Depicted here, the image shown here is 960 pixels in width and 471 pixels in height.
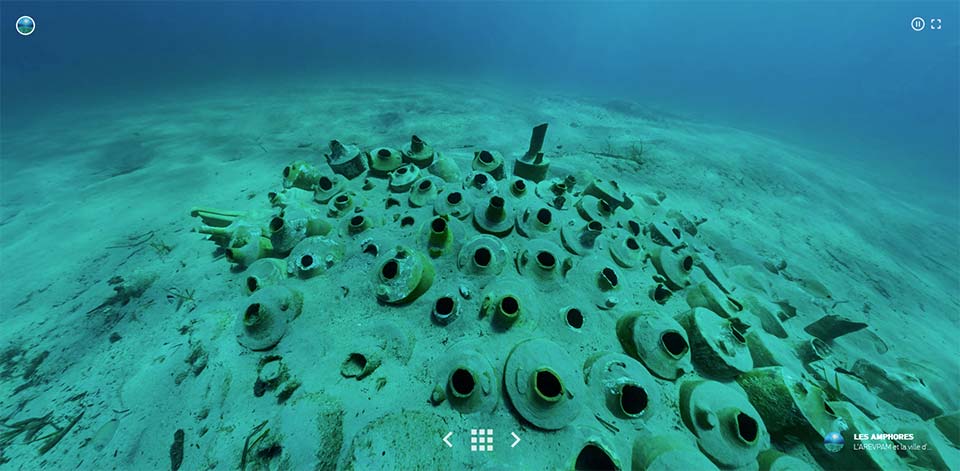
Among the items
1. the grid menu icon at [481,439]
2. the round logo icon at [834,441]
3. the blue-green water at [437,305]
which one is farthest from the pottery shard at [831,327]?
the grid menu icon at [481,439]

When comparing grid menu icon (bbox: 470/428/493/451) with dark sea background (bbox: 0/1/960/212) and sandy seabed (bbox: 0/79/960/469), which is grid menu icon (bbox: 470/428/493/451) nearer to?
sandy seabed (bbox: 0/79/960/469)

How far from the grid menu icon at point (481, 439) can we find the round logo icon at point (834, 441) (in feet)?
11.4

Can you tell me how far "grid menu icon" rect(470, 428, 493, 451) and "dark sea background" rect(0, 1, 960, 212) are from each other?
25.9 m

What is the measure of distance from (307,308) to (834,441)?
20.3ft

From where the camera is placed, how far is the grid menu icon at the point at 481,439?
286cm

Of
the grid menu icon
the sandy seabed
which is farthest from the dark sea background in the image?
the grid menu icon

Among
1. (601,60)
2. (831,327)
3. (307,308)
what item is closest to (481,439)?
(307,308)

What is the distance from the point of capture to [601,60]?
379 ft

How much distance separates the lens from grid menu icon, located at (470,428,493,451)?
2.86 m

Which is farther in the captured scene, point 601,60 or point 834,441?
point 601,60

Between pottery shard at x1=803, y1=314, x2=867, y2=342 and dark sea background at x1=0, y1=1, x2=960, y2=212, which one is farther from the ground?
dark sea background at x1=0, y1=1, x2=960, y2=212

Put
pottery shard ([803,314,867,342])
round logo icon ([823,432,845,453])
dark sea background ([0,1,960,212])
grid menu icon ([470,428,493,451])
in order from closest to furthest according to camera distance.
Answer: grid menu icon ([470,428,493,451]) < round logo icon ([823,432,845,453]) < pottery shard ([803,314,867,342]) < dark sea background ([0,1,960,212])

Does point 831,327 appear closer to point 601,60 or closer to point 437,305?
point 437,305

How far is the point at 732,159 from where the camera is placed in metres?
14.1
